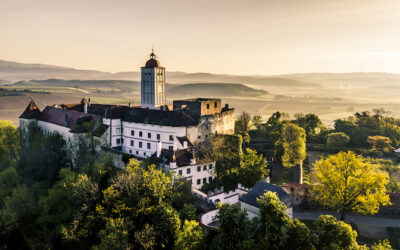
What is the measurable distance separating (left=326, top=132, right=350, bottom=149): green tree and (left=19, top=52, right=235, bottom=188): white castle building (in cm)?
2439

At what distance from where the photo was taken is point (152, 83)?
66.4 metres

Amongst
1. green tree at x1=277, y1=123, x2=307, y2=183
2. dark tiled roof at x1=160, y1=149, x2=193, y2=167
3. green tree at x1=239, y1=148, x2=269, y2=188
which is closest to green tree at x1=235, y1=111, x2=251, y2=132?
green tree at x1=277, y1=123, x2=307, y2=183

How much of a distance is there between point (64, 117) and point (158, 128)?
76.5ft

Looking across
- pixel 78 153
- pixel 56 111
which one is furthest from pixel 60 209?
pixel 56 111

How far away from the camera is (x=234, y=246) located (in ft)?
83.6

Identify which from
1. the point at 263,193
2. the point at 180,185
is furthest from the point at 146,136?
the point at 263,193

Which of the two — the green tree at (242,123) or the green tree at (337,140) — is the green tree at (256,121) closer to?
the green tree at (242,123)

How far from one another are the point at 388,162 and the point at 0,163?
74026 mm

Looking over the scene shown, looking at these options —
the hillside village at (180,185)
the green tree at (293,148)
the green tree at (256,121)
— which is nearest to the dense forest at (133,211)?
the hillside village at (180,185)

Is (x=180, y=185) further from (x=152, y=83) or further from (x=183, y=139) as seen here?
(x=152, y=83)

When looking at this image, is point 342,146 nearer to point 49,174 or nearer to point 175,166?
point 175,166

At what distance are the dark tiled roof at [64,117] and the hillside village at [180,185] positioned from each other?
28cm

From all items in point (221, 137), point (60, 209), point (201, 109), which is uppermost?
point (201, 109)

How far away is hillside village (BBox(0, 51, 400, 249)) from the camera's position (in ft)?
89.9
